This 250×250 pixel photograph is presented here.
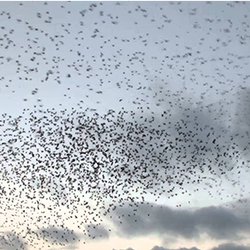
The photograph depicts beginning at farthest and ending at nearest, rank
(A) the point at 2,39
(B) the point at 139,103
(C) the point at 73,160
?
(C) the point at 73,160 → (B) the point at 139,103 → (A) the point at 2,39

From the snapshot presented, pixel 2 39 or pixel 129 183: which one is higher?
pixel 2 39

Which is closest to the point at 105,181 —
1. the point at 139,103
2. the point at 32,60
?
the point at 139,103

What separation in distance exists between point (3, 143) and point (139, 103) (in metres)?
10.7

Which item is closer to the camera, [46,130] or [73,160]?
[46,130]

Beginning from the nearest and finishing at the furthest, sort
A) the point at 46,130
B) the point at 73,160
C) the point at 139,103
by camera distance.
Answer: the point at 139,103, the point at 46,130, the point at 73,160

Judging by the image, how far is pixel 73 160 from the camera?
4156cm

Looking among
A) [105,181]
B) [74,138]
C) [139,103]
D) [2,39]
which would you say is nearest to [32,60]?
[2,39]

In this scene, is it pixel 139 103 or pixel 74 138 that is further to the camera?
pixel 74 138

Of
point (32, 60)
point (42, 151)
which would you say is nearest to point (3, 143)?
point (42, 151)

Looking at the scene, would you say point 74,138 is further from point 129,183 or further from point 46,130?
point 129,183

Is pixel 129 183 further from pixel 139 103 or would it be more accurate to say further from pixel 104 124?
pixel 139 103

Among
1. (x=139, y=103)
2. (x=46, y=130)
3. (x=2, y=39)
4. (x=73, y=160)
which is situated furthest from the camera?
(x=73, y=160)

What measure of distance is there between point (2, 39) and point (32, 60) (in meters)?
1.84

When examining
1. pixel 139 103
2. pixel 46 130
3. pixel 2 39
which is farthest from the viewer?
pixel 46 130
